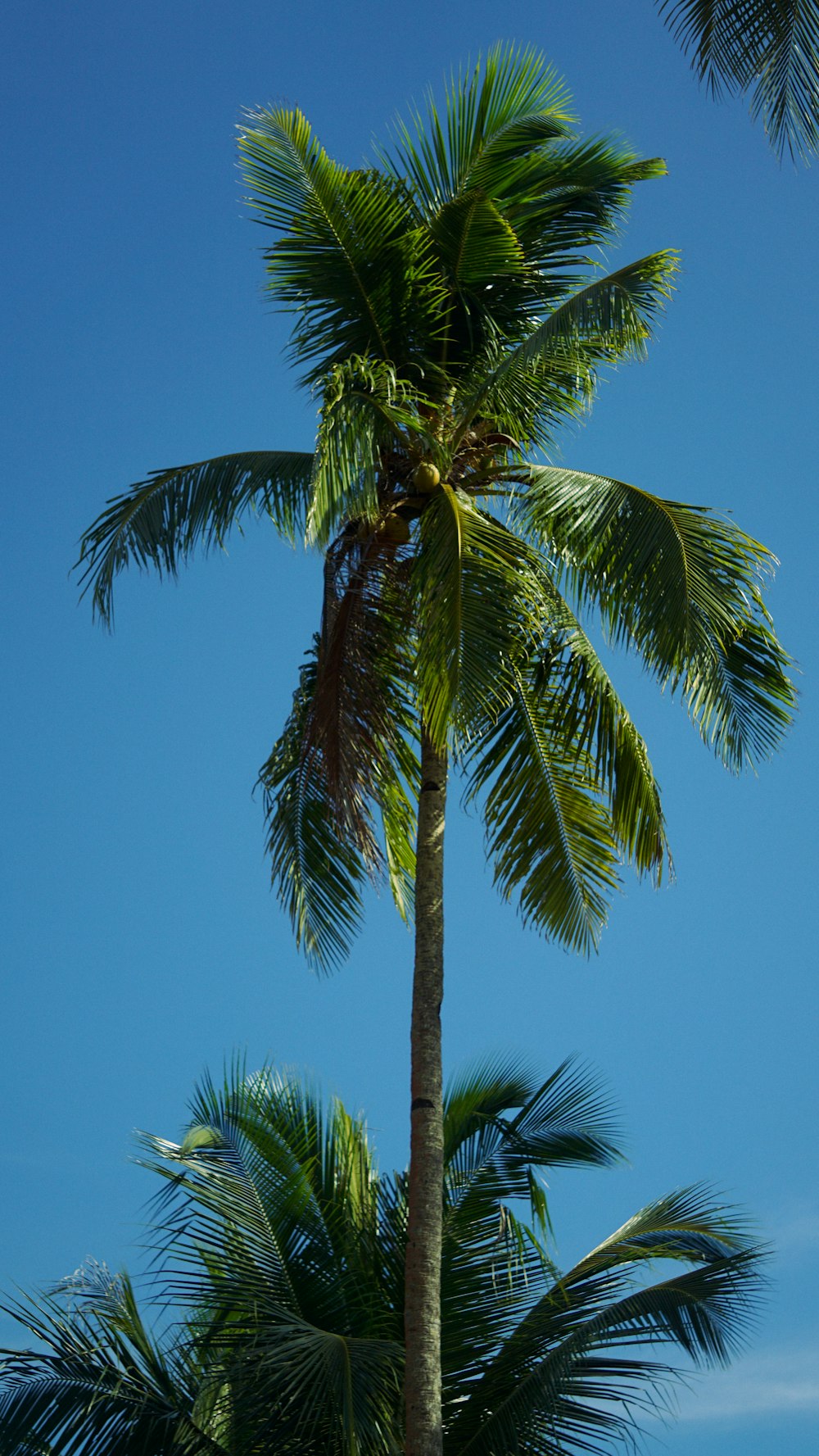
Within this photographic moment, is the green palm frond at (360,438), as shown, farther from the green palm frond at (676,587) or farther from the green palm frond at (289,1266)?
the green palm frond at (289,1266)

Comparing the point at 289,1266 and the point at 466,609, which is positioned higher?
the point at 466,609

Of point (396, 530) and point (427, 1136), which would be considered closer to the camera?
point (427, 1136)

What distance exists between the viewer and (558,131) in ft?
36.6

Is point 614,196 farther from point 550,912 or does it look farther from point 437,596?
point 550,912

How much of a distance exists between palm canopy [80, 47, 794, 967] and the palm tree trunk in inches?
19.1

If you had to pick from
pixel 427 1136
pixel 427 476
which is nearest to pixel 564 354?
pixel 427 476

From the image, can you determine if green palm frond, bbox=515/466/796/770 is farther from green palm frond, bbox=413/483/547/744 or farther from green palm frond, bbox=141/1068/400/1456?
green palm frond, bbox=141/1068/400/1456

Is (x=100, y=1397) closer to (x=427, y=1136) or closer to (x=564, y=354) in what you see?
(x=427, y=1136)

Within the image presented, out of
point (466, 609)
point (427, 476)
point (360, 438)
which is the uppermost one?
point (427, 476)

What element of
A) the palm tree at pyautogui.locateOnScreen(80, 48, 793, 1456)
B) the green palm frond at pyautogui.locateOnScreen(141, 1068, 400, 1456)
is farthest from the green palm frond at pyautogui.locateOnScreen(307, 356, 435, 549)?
the green palm frond at pyautogui.locateOnScreen(141, 1068, 400, 1456)

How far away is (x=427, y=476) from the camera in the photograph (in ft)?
33.2

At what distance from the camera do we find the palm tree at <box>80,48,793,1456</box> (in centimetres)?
933

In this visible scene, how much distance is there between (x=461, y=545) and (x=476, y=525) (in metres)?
0.30

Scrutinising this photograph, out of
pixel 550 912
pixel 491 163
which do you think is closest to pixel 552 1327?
pixel 550 912
